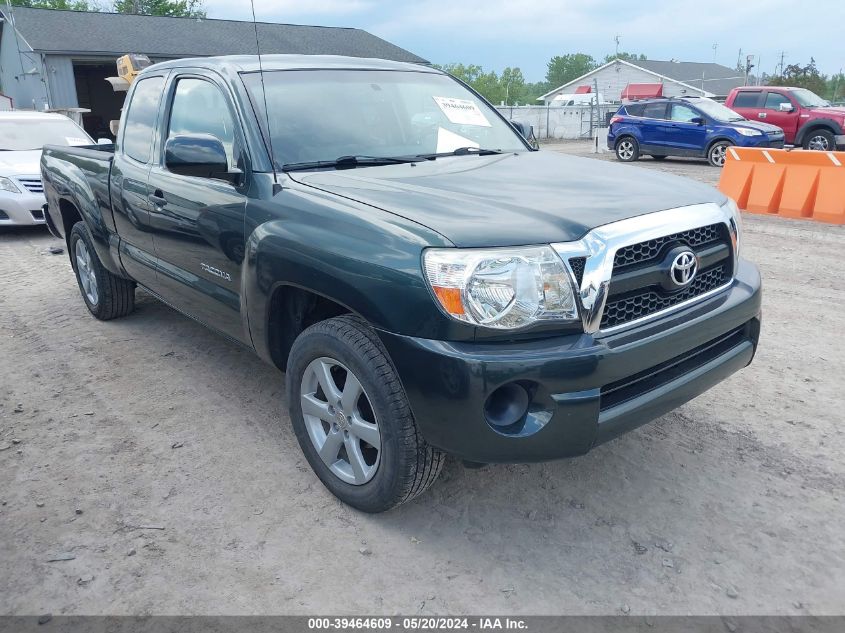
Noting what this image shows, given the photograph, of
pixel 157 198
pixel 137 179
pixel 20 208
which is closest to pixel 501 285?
pixel 157 198

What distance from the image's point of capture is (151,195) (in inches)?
156

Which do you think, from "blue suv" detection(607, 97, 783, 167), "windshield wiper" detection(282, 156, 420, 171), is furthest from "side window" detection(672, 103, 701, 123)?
"windshield wiper" detection(282, 156, 420, 171)

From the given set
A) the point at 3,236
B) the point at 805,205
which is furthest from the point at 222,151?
the point at 805,205

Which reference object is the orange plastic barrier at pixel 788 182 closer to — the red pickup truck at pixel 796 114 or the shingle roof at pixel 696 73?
the red pickup truck at pixel 796 114

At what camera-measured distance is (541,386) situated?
229cm

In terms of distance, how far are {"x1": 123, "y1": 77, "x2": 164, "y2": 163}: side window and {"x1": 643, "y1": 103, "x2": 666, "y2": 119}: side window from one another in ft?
50.8

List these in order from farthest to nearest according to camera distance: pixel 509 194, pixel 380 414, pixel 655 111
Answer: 1. pixel 655 111
2. pixel 509 194
3. pixel 380 414

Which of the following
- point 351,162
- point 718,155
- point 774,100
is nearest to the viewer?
point 351,162

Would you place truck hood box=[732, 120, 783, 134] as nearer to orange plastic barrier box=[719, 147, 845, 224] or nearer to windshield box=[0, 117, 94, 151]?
orange plastic barrier box=[719, 147, 845, 224]

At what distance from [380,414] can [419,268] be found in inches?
22.4

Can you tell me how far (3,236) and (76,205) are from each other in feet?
17.1

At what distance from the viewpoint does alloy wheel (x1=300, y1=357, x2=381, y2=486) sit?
2.71m

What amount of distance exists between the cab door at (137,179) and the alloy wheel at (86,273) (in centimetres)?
92

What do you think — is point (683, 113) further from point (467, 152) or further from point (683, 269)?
point (683, 269)
